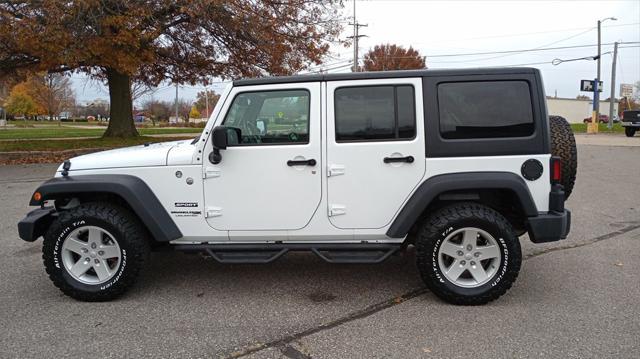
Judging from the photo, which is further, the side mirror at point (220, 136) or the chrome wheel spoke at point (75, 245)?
the chrome wheel spoke at point (75, 245)

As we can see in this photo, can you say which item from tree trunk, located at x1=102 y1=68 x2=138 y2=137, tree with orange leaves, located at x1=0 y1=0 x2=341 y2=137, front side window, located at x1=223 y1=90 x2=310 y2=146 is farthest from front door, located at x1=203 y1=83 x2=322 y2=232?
tree trunk, located at x1=102 y1=68 x2=138 y2=137

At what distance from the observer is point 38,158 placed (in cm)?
1411

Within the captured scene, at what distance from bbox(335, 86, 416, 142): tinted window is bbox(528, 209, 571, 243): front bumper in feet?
4.11

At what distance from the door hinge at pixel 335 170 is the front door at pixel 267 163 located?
10 cm

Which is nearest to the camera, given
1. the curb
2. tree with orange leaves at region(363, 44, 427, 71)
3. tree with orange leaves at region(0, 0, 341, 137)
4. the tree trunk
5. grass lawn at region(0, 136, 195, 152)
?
tree with orange leaves at region(0, 0, 341, 137)

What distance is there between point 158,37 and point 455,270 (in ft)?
49.0

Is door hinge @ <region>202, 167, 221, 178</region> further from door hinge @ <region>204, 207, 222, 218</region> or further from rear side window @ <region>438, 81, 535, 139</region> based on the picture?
rear side window @ <region>438, 81, 535, 139</region>

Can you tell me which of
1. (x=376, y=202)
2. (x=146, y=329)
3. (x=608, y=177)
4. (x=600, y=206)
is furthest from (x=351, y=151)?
(x=608, y=177)

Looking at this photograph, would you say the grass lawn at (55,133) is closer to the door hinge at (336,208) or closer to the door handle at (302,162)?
the door handle at (302,162)

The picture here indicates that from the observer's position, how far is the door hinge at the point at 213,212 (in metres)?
3.89

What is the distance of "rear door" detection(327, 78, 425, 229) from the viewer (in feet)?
12.4

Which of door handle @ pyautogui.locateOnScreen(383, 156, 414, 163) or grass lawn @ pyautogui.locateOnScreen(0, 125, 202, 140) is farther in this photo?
grass lawn @ pyautogui.locateOnScreen(0, 125, 202, 140)

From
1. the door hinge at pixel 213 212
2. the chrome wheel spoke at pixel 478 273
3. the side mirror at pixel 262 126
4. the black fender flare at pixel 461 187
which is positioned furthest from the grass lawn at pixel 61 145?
the chrome wheel spoke at pixel 478 273

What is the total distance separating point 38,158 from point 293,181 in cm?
1319
